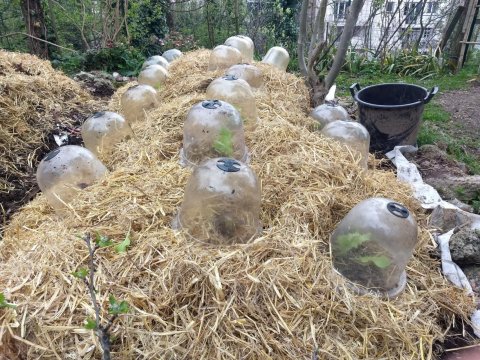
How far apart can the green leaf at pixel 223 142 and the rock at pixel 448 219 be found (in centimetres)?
147

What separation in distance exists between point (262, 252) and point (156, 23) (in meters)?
8.21

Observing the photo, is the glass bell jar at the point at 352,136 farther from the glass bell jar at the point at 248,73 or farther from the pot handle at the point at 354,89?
the pot handle at the point at 354,89

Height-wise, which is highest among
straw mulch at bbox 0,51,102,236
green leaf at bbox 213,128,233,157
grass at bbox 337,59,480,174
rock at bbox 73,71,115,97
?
green leaf at bbox 213,128,233,157

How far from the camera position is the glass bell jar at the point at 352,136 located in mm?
3240

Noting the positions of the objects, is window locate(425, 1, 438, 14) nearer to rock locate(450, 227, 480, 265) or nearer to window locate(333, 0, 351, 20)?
window locate(333, 0, 351, 20)

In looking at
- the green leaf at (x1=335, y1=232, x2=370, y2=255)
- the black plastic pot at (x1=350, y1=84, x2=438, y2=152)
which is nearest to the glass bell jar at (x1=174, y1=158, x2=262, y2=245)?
the green leaf at (x1=335, y1=232, x2=370, y2=255)

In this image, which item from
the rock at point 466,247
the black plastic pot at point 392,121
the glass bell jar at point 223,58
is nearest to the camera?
the rock at point 466,247

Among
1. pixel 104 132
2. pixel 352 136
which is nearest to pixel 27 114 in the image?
pixel 104 132

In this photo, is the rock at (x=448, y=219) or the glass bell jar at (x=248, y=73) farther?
the glass bell jar at (x=248, y=73)

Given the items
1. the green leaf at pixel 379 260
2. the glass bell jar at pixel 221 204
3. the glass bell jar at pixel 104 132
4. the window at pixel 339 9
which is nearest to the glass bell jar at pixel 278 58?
the glass bell jar at pixel 104 132

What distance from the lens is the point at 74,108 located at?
4.70m

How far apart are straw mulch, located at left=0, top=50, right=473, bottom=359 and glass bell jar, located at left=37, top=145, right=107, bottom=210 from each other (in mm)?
115

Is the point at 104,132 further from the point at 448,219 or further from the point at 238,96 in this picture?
the point at 448,219

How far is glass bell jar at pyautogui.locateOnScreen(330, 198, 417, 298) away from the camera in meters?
1.99
